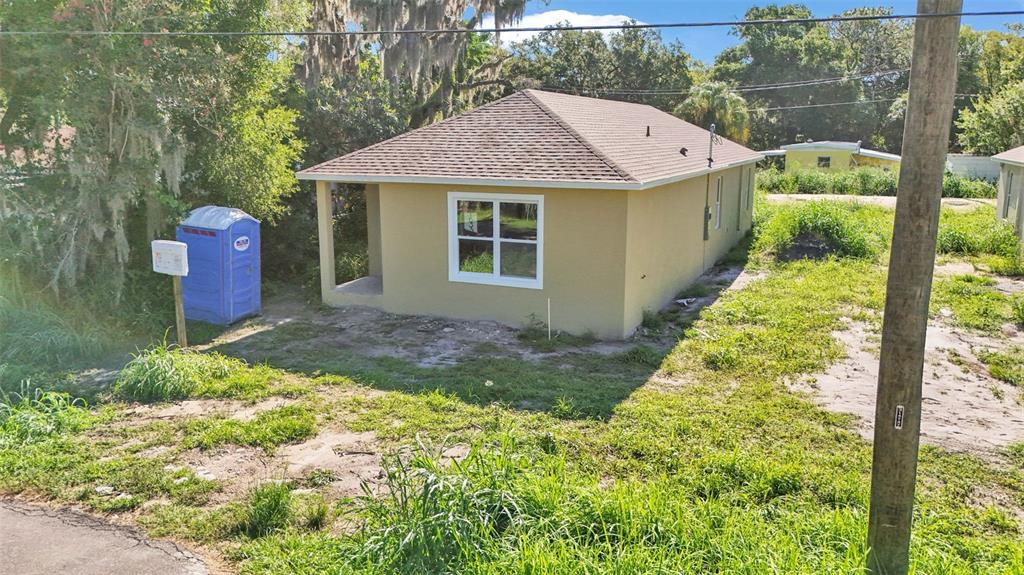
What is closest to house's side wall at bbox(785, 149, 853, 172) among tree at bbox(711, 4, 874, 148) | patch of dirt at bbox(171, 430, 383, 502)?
tree at bbox(711, 4, 874, 148)

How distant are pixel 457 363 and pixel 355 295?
12.3 feet

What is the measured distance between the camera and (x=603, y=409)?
298 inches

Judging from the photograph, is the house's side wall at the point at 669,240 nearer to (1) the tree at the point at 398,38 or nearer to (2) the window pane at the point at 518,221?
(2) the window pane at the point at 518,221

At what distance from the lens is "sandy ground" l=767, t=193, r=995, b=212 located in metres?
26.3

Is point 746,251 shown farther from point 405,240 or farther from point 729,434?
point 729,434

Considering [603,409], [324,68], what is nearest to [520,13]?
[324,68]

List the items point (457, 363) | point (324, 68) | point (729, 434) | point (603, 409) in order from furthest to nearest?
point (324, 68), point (457, 363), point (603, 409), point (729, 434)

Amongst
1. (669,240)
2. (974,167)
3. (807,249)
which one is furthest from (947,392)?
(974,167)

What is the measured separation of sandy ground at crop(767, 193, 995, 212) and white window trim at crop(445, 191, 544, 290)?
593 inches

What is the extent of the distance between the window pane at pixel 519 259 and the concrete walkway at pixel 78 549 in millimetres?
6858

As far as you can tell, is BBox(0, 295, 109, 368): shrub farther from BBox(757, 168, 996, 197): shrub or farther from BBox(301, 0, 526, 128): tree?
BBox(757, 168, 996, 197): shrub

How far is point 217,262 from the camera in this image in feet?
37.4

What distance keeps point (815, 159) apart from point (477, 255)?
109 feet

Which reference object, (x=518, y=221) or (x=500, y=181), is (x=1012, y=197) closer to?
(x=518, y=221)
